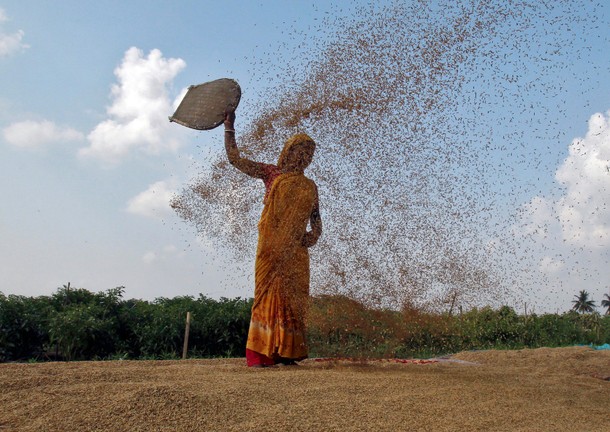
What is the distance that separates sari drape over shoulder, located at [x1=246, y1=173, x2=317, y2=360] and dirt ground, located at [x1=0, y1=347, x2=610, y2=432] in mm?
344

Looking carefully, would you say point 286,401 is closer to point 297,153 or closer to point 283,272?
point 283,272

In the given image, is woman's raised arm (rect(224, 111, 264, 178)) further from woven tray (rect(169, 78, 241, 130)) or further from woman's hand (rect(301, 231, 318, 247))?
woman's hand (rect(301, 231, 318, 247))

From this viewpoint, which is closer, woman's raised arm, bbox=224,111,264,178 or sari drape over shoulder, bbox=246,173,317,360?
sari drape over shoulder, bbox=246,173,317,360

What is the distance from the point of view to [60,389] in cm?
405

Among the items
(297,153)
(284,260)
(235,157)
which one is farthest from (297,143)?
(284,260)

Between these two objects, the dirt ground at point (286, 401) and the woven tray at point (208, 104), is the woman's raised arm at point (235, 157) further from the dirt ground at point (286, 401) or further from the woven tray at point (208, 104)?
the dirt ground at point (286, 401)

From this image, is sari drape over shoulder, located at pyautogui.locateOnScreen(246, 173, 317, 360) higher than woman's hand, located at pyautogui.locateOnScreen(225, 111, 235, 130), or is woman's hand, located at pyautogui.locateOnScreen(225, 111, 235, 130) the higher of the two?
woman's hand, located at pyautogui.locateOnScreen(225, 111, 235, 130)

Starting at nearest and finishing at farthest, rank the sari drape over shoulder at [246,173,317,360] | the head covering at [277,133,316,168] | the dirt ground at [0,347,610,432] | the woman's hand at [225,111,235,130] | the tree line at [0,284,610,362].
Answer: the dirt ground at [0,347,610,432] → the sari drape over shoulder at [246,173,317,360] → the head covering at [277,133,316,168] → the woman's hand at [225,111,235,130] → the tree line at [0,284,610,362]

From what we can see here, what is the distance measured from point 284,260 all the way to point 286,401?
75.8 inches

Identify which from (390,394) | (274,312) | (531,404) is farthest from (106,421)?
(531,404)

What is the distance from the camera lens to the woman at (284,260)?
554cm

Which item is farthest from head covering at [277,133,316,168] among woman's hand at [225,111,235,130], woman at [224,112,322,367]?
woman's hand at [225,111,235,130]

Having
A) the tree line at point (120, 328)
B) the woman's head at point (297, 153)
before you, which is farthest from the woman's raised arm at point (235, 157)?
the tree line at point (120, 328)

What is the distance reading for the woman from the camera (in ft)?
18.2
